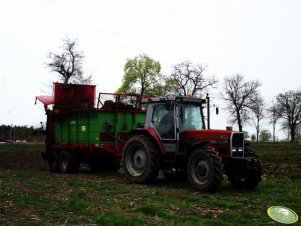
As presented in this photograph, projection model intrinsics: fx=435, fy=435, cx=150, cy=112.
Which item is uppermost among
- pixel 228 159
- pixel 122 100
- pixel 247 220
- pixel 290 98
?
pixel 290 98

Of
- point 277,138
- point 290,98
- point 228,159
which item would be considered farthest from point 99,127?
point 277,138

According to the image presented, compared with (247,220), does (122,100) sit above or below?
above

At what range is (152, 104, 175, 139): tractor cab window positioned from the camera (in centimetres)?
1284

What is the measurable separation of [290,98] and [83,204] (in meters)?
77.3

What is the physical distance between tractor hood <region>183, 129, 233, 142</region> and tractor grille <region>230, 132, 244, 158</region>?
0.55 feet

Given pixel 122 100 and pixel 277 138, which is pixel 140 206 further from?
pixel 277 138

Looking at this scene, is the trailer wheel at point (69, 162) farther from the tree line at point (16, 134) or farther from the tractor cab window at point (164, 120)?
the tree line at point (16, 134)

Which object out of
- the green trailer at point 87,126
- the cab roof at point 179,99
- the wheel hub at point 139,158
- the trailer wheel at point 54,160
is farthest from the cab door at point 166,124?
the trailer wheel at point 54,160

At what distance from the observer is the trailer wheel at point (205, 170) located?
1111 cm

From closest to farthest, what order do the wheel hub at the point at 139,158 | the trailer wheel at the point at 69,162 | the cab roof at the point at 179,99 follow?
the cab roof at the point at 179,99
the wheel hub at the point at 139,158
the trailer wheel at the point at 69,162

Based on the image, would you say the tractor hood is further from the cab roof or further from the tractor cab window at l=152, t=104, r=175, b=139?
the cab roof

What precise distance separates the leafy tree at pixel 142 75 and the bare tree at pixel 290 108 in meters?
27.6

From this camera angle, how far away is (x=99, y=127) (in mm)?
15922

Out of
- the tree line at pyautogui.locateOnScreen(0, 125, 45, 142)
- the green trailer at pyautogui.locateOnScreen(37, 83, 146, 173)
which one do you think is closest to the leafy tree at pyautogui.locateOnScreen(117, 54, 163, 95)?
the tree line at pyautogui.locateOnScreen(0, 125, 45, 142)
